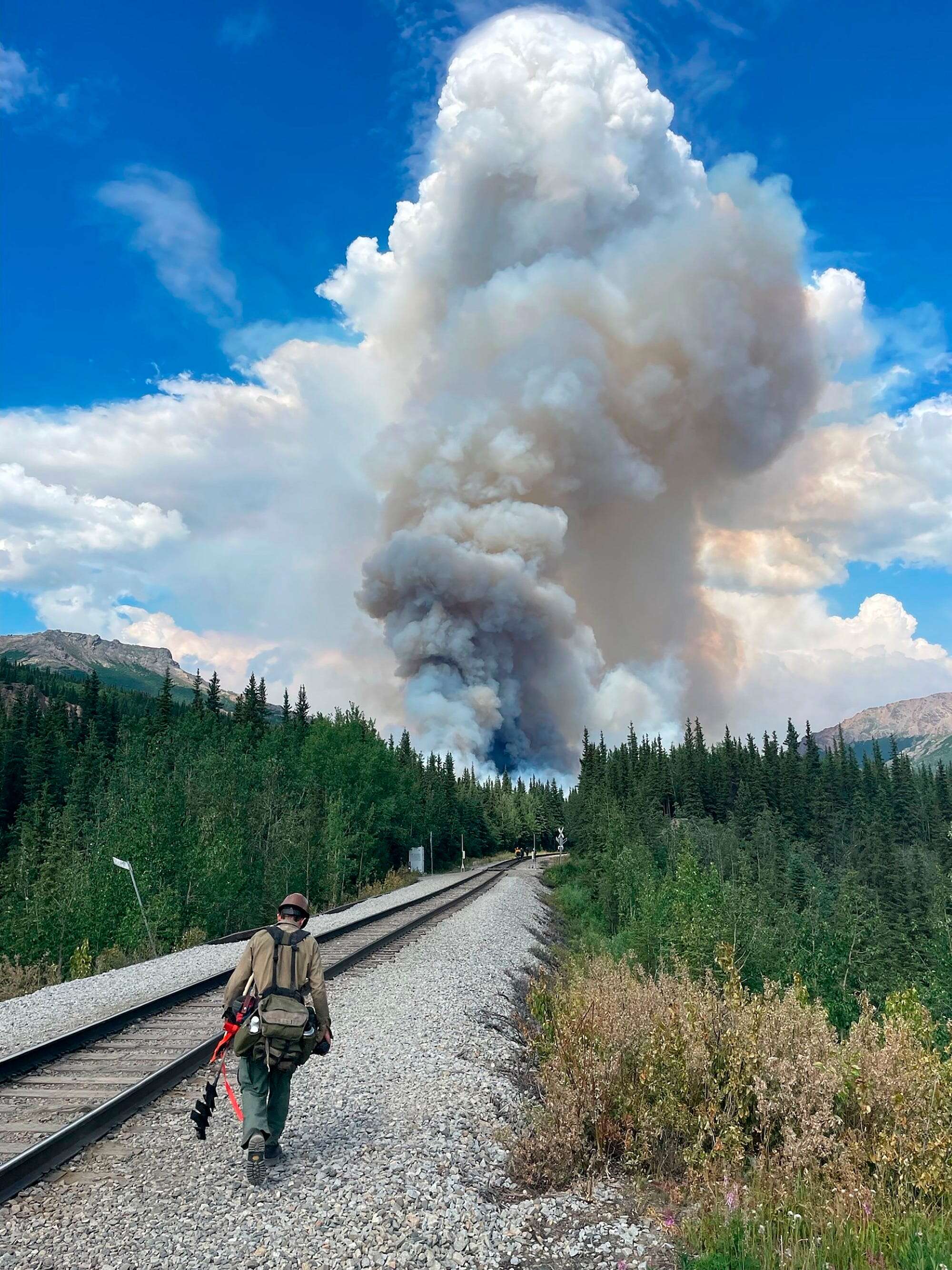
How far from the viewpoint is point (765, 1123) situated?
5.35 metres

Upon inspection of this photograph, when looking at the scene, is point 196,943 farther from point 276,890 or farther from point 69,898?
point 276,890

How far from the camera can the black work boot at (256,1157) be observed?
5129 mm

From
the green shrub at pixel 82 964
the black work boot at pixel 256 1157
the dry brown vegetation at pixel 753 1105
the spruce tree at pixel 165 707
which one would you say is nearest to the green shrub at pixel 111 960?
the green shrub at pixel 82 964

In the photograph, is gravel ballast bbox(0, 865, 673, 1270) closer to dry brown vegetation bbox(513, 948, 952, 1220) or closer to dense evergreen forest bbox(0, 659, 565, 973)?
dry brown vegetation bbox(513, 948, 952, 1220)

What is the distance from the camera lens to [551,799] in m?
124

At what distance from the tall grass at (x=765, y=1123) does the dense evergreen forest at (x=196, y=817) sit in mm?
13384

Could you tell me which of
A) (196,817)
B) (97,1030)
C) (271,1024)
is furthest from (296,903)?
(196,817)

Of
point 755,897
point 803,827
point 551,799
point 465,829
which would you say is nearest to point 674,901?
point 755,897

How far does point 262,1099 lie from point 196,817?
97.2 ft

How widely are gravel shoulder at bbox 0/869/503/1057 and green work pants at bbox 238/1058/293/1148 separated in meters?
3.90

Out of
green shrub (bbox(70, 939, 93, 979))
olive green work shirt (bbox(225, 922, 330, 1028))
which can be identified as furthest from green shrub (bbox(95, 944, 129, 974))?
olive green work shirt (bbox(225, 922, 330, 1028))

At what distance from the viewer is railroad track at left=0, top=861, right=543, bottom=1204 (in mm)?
5449

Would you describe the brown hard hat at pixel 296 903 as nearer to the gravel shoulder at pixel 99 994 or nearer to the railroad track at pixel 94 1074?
the railroad track at pixel 94 1074

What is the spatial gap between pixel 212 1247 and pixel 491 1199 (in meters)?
1.75
